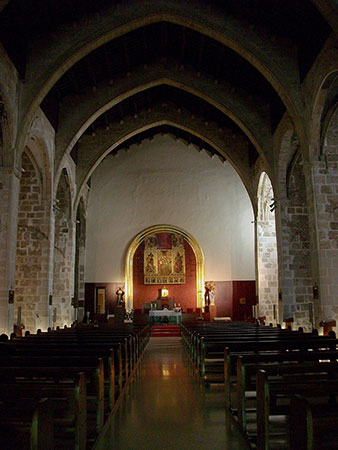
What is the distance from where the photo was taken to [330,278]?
38.2 feet

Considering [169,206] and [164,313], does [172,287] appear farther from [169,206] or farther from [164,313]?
[169,206]

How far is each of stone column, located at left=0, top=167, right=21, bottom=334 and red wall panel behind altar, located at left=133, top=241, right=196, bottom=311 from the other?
13.5 metres

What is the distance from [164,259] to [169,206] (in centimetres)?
320

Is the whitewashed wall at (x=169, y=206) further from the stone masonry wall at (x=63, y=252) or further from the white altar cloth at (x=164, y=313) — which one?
the stone masonry wall at (x=63, y=252)

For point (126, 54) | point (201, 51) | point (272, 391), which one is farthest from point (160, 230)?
point (272, 391)

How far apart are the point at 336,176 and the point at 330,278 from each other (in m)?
2.85

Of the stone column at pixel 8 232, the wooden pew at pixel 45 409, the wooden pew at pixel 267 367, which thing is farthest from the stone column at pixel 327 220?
the wooden pew at pixel 45 409

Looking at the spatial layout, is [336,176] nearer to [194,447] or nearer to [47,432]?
[194,447]

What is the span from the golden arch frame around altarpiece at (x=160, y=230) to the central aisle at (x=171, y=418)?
15658 millimetres

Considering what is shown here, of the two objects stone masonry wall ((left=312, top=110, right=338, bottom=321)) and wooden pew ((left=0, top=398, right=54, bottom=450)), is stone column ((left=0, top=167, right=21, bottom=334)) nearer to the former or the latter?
wooden pew ((left=0, top=398, right=54, bottom=450))

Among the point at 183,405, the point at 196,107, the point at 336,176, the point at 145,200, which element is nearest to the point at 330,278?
the point at 336,176

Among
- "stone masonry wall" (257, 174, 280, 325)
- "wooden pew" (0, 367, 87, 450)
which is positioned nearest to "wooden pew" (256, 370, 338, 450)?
"wooden pew" (0, 367, 87, 450)

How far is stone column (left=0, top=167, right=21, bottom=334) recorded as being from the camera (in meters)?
11.7

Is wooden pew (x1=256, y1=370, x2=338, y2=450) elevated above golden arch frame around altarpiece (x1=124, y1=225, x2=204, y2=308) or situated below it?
below
